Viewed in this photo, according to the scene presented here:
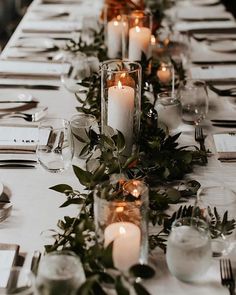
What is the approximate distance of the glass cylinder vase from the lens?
1663 millimetres

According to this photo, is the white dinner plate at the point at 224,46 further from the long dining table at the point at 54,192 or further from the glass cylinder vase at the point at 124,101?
the glass cylinder vase at the point at 124,101

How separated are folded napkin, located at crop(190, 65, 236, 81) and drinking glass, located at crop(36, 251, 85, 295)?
1386 mm

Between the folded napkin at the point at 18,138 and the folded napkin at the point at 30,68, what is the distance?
489 millimetres

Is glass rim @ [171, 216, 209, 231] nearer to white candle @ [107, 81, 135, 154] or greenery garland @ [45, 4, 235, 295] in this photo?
greenery garland @ [45, 4, 235, 295]

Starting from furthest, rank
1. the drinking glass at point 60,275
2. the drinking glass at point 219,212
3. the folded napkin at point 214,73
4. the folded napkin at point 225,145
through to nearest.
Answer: the folded napkin at point 214,73 → the folded napkin at point 225,145 → the drinking glass at point 219,212 → the drinking glass at point 60,275

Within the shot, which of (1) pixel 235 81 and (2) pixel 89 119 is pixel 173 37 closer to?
(1) pixel 235 81

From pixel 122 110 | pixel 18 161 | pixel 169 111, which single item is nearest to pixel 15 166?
pixel 18 161

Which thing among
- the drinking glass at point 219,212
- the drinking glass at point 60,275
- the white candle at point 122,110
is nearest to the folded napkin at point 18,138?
the white candle at point 122,110

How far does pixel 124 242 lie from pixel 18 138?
0.74 meters

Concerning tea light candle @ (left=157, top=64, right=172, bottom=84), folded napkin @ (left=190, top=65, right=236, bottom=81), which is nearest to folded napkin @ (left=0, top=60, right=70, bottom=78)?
tea light candle @ (left=157, top=64, right=172, bottom=84)

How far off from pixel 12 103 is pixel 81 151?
53cm

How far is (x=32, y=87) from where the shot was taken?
7.47 feet

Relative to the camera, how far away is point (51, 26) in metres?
3.05

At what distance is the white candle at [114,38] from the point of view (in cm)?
245
